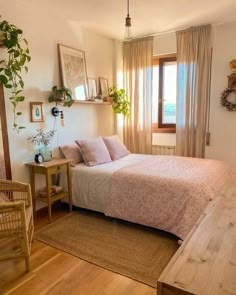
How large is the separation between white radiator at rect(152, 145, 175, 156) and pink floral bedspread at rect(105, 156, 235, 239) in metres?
1.10

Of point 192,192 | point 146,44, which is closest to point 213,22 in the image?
point 146,44

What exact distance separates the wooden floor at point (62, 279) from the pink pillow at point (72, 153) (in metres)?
1.33

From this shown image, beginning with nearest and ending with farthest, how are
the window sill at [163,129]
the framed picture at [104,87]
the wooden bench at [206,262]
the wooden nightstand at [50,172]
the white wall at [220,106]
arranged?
the wooden bench at [206,262] → the wooden nightstand at [50,172] → the white wall at [220,106] → the framed picture at [104,87] → the window sill at [163,129]

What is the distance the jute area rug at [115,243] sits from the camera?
6.46ft

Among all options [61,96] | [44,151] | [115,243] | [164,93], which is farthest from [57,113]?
[164,93]

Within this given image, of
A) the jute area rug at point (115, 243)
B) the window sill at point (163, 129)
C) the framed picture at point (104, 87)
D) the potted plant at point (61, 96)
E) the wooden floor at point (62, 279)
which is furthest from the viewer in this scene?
the window sill at point (163, 129)

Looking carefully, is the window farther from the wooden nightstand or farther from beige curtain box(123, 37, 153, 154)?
the wooden nightstand

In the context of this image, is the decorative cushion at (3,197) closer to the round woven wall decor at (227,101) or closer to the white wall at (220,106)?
the white wall at (220,106)

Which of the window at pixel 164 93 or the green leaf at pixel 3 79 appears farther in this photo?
the window at pixel 164 93

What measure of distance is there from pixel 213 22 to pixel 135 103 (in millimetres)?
1680

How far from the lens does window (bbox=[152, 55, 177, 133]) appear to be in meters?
4.04

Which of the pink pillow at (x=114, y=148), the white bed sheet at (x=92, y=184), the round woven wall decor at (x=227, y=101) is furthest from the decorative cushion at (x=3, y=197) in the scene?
the round woven wall decor at (x=227, y=101)

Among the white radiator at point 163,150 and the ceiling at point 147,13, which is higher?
the ceiling at point 147,13

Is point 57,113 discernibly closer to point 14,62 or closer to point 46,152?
point 46,152
